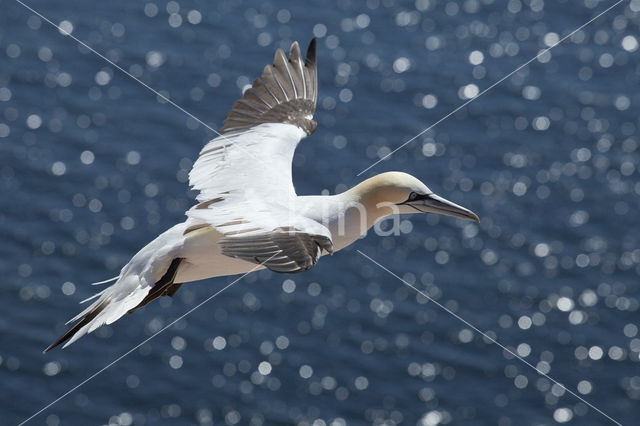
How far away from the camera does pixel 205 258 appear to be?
1093cm

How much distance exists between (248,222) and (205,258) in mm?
851

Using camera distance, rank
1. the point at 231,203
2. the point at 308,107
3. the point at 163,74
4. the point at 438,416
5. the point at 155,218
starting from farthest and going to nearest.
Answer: the point at 163,74 < the point at 155,218 < the point at 438,416 < the point at 308,107 < the point at 231,203

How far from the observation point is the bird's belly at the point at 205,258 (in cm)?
1084

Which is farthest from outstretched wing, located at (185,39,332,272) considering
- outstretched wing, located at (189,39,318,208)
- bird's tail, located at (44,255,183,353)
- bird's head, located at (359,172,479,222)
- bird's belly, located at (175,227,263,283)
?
bird's head, located at (359,172,479,222)

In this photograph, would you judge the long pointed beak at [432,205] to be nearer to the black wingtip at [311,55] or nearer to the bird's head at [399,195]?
the bird's head at [399,195]

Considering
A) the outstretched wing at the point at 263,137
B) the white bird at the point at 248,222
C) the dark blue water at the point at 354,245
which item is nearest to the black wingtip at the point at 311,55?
the outstretched wing at the point at 263,137

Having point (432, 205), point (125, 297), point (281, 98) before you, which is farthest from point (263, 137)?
point (125, 297)

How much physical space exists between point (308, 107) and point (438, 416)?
50.3 ft

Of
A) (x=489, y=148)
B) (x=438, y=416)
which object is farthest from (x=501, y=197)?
(x=438, y=416)

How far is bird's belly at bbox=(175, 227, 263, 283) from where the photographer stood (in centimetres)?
1084

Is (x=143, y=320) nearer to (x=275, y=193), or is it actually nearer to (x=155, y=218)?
(x=155, y=218)

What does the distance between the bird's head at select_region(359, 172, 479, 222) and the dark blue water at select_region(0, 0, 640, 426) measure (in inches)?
644

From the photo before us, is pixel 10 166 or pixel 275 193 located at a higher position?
pixel 275 193

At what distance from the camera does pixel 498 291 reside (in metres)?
29.2
